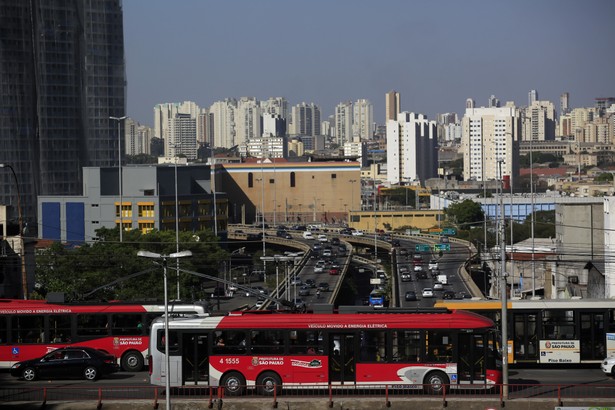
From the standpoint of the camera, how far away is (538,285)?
158 ft

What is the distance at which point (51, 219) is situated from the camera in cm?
6725

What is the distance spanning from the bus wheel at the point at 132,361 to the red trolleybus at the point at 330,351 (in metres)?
2.68

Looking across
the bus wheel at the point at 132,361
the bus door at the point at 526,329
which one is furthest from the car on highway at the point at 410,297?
the bus wheel at the point at 132,361

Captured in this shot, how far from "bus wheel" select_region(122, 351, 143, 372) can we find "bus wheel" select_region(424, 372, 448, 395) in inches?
234

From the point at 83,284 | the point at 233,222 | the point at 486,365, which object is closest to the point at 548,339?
the point at 486,365

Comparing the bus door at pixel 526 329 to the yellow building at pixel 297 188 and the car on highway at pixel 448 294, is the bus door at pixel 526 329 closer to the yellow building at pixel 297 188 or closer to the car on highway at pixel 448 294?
the car on highway at pixel 448 294

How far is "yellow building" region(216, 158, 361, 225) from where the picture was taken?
116m

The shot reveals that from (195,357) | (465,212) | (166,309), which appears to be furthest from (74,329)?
(465,212)

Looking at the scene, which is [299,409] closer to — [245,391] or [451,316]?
[245,391]

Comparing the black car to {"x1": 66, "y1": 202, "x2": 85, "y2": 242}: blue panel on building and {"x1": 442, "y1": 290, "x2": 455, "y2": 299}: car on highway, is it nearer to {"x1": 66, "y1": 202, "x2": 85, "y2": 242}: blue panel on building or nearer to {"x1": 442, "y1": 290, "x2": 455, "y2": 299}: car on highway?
{"x1": 442, "y1": 290, "x2": 455, "y2": 299}: car on highway

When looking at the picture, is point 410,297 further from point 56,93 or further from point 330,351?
point 56,93

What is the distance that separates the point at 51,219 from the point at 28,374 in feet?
158

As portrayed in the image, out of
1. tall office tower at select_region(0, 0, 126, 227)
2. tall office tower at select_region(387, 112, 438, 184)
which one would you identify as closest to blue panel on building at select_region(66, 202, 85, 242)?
tall office tower at select_region(0, 0, 126, 227)

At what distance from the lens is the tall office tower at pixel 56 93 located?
233ft
